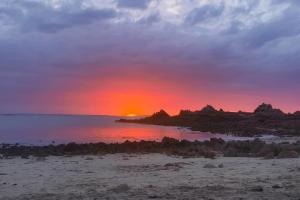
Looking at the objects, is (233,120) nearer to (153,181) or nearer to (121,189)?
(153,181)

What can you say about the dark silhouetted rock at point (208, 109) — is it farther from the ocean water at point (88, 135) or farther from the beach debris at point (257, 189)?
the beach debris at point (257, 189)

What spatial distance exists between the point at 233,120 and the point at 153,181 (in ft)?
258

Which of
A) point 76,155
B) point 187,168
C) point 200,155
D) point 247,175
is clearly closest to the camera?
point 247,175

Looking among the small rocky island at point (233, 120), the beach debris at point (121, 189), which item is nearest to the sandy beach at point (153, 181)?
the beach debris at point (121, 189)

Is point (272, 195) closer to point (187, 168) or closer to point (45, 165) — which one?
point (187, 168)

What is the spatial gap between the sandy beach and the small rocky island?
5327 centimetres

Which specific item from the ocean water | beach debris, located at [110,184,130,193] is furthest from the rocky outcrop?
beach debris, located at [110,184,130,193]

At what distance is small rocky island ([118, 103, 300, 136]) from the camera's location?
7700 cm

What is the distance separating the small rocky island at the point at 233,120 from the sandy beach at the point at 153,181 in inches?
2097

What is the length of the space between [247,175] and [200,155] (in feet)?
33.9

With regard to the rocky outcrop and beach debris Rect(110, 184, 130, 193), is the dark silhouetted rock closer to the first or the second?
the rocky outcrop

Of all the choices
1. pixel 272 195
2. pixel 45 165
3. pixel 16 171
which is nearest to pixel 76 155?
pixel 45 165

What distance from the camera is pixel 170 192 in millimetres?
13266

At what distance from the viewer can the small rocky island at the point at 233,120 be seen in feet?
253
